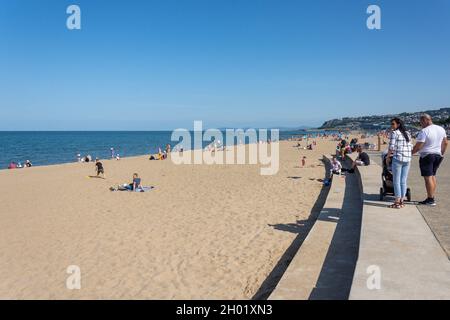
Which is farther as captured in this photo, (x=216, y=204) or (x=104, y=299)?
(x=216, y=204)

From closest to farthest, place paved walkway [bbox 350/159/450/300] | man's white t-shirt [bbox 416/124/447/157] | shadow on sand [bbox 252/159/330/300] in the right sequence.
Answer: paved walkway [bbox 350/159/450/300]
shadow on sand [bbox 252/159/330/300]
man's white t-shirt [bbox 416/124/447/157]

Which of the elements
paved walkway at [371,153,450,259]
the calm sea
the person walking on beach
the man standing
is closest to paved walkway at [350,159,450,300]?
paved walkway at [371,153,450,259]

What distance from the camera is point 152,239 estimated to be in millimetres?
7758

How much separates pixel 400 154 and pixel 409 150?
15 cm

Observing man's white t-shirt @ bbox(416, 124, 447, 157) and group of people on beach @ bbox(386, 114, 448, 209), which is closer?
group of people on beach @ bbox(386, 114, 448, 209)

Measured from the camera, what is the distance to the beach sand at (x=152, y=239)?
5.52 m

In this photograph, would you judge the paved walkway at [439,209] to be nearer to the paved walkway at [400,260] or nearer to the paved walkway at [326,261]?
the paved walkway at [400,260]

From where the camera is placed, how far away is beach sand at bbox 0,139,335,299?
5.52 m

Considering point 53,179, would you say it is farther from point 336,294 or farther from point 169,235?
point 336,294

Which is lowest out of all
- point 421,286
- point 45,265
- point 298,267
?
point 45,265

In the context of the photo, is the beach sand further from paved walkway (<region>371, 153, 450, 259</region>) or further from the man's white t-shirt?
the man's white t-shirt

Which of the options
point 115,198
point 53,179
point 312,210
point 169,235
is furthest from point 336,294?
point 53,179

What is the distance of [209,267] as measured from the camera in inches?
236
